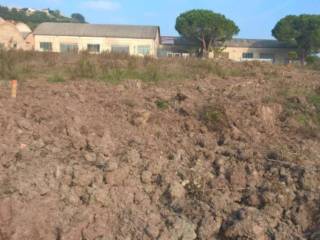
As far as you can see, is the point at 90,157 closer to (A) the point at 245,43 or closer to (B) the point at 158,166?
(B) the point at 158,166

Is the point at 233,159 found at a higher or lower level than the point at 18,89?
lower

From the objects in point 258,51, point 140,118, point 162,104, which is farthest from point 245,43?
point 140,118

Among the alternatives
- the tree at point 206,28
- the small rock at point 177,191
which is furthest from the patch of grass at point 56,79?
the tree at point 206,28

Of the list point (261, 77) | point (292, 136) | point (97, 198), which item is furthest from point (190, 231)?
point (261, 77)

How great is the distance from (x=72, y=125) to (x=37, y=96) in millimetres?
1179

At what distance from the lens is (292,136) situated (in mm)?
5867

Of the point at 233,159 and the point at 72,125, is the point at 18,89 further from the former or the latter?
the point at 233,159

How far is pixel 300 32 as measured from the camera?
1725 inches

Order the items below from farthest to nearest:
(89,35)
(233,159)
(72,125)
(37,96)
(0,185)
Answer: (89,35) < (37,96) < (72,125) < (233,159) < (0,185)

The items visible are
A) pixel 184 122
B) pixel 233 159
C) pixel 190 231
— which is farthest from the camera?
pixel 184 122

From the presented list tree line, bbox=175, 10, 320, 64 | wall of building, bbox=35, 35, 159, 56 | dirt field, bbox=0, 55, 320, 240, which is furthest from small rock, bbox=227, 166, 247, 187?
tree line, bbox=175, 10, 320, 64

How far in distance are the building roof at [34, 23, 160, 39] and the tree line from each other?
359cm

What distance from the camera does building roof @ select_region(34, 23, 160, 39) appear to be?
41656 mm

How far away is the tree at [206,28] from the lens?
43406 millimetres
